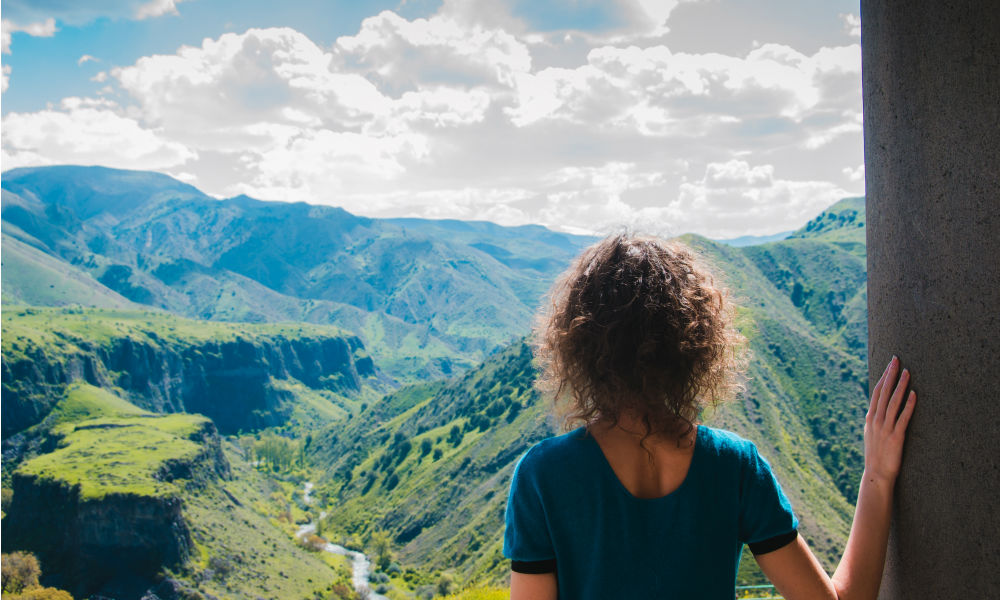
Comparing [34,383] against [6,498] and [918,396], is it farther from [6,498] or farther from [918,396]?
[918,396]

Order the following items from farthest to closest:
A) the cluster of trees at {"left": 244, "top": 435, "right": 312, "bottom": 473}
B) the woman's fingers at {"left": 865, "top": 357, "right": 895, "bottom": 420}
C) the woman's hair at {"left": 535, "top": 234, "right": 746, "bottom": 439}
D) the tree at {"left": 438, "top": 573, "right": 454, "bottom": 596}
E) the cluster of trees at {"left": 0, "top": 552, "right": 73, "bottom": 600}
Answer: the cluster of trees at {"left": 244, "top": 435, "right": 312, "bottom": 473}, the tree at {"left": 438, "top": 573, "right": 454, "bottom": 596}, the cluster of trees at {"left": 0, "top": 552, "right": 73, "bottom": 600}, the woman's fingers at {"left": 865, "top": 357, "right": 895, "bottom": 420}, the woman's hair at {"left": 535, "top": 234, "right": 746, "bottom": 439}

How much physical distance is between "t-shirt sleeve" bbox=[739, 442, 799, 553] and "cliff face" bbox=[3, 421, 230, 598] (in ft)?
325

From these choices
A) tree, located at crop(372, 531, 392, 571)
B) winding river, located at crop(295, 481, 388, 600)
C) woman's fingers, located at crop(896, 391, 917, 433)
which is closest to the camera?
woman's fingers, located at crop(896, 391, 917, 433)

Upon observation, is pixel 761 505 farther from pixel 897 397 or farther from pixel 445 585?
pixel 445 585

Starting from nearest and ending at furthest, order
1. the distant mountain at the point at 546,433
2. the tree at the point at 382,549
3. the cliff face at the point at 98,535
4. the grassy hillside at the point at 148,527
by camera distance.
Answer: the cliff face at the point at 98,535 < the grassy hillside at the point at 148,527 < the distant mountain at the point at 546,433 < the tree at the point at 382,549

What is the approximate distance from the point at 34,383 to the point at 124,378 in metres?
47.6

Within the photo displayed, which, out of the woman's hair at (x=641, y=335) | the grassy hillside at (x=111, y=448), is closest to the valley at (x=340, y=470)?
the grassy hillside at (x=111, y=448)

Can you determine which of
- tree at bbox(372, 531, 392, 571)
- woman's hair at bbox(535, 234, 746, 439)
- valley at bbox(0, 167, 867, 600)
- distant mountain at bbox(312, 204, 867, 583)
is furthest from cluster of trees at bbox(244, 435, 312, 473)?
woman's hair at bbox(535, 234, 746, 439)

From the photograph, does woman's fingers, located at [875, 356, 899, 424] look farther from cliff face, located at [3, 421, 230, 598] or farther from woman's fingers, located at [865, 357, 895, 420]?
cliff face, located at [3, 421, 230, 598]

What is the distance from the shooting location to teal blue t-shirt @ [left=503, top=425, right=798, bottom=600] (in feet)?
7.36

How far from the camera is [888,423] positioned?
2.68 metres

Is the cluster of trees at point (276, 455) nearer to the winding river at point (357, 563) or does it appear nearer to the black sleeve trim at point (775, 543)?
the winding river at point (357, 563)

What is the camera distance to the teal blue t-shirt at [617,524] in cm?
Result: 224

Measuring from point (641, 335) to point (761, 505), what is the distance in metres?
0.73
